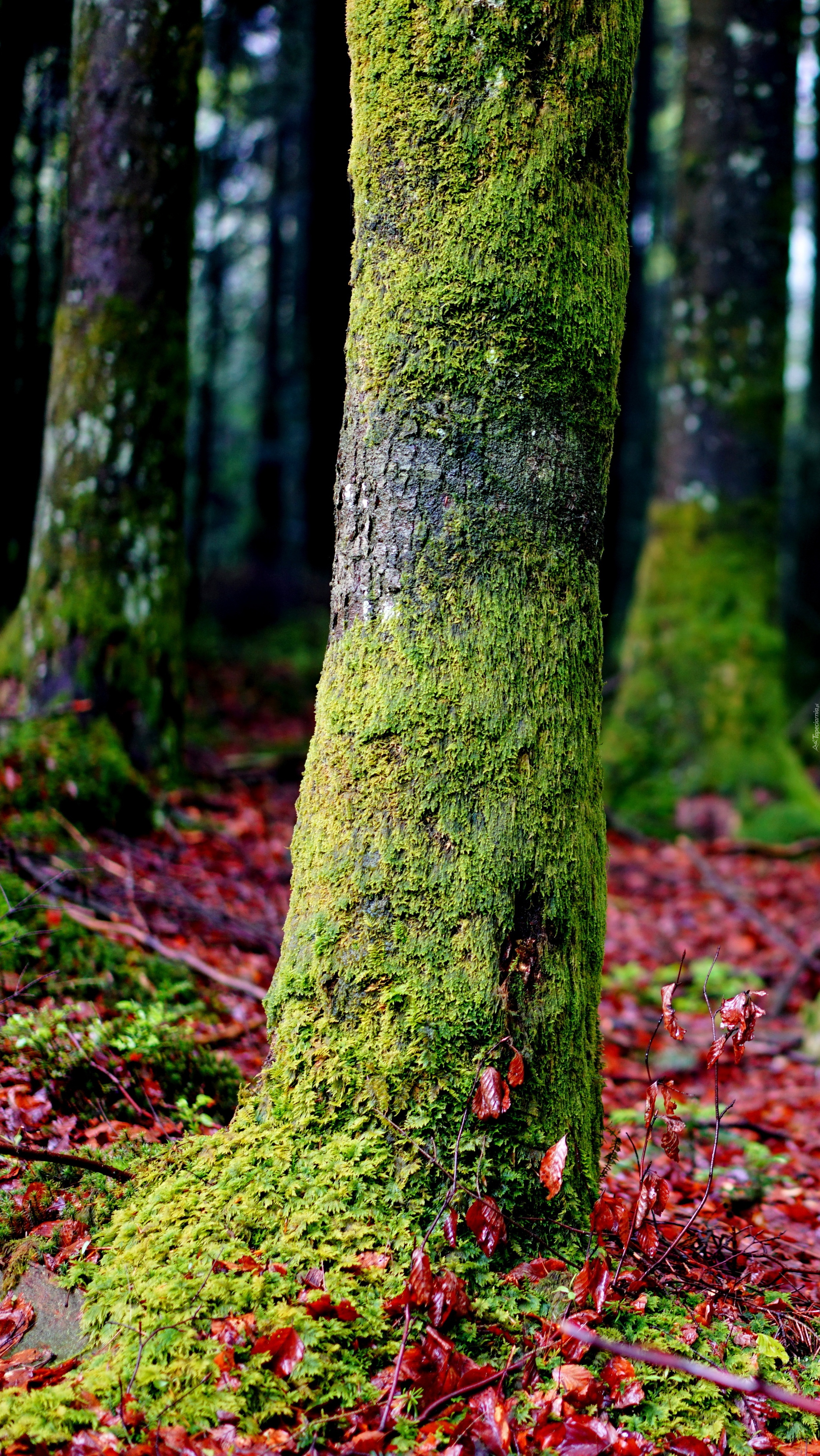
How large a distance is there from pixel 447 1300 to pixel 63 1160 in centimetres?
98

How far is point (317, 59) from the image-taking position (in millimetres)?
14328

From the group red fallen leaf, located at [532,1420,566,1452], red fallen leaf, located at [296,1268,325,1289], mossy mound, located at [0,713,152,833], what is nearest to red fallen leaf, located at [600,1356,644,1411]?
red fallen leaf, located at [532,1420,566,1452]

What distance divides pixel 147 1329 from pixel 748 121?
32.3 ft

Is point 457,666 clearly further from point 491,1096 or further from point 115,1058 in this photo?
point 115,1058

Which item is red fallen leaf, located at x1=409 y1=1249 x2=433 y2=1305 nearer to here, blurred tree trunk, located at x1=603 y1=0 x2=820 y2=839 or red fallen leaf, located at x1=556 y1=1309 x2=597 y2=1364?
red fallen leaf, located at x1=556 y1=1309 x2=597 y2=1364

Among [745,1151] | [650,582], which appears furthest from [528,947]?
[650,582]

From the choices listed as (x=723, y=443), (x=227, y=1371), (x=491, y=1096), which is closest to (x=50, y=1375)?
(x=227, y=1371)

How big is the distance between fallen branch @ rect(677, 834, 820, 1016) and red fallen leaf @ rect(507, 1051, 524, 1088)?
12.0 feet

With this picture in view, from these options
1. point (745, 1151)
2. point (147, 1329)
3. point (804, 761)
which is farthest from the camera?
point (804, 761)

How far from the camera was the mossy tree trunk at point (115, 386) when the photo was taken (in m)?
5.43

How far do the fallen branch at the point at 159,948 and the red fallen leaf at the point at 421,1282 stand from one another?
6.60 feet

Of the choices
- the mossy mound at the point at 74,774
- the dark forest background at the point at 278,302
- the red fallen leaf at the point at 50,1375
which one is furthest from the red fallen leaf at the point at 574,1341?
the dark forest background at the point at 278,302

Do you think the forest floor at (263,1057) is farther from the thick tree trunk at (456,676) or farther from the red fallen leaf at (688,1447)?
the thick tree trunk at (456,676)

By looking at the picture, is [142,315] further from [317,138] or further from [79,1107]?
[317,138]
